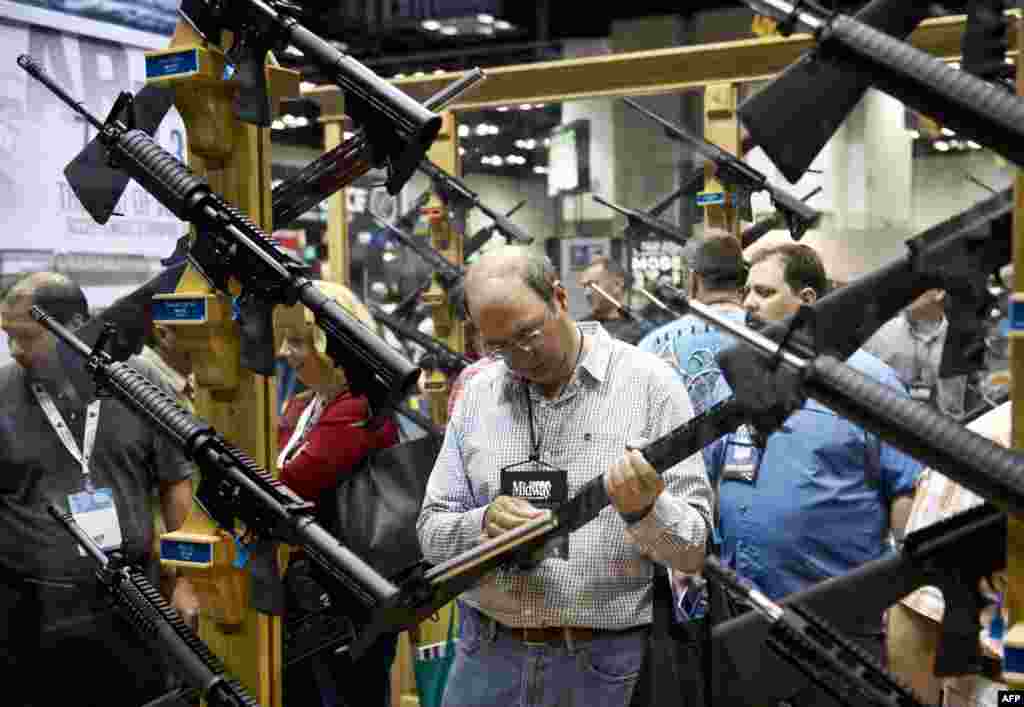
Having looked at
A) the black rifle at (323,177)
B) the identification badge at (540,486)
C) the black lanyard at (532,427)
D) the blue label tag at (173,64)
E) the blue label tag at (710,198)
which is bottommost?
the identification badge at (540,486)

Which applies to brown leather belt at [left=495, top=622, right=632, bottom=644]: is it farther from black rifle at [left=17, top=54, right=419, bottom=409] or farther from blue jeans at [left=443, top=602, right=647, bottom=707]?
black rifle at [left=17, top=54, right=419, bottom=409]

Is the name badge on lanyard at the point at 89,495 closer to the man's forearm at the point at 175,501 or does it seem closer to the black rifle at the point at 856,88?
the man's forearm at the point at 175,501

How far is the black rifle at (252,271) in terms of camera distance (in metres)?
1.75

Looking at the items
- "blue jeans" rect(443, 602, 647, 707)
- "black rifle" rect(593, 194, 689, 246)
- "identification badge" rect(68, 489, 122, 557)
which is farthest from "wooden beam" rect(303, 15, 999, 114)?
"blue jeans" rect(443, 602, 647, 707)

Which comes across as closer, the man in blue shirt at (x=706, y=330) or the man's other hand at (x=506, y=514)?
the man in blue shirt at (x=706, y=330)

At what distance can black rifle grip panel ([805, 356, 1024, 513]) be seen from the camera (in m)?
1.24

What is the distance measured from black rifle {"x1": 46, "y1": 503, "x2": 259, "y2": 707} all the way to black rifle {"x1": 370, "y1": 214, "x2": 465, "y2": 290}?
261cm

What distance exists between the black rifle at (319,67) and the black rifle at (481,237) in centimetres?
198

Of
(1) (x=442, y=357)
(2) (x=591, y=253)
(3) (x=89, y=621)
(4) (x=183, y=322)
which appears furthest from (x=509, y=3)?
(4) (x=183, y=322)

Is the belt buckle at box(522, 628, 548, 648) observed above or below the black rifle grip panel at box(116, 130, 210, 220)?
below

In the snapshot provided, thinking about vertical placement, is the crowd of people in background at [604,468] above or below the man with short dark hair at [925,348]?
below

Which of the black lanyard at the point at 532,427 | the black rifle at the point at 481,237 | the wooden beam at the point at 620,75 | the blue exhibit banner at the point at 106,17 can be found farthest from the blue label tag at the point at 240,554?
the black rifle at the point at 481,237

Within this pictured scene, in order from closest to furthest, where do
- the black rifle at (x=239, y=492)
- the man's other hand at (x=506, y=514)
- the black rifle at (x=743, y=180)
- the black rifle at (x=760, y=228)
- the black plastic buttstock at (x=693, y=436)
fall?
the black plastic buttstock at (x=693, y=436) < the black rifle at (x=239, y=492) < the man's other hand at (x=506, y=514) < the black rifle at (x=743, y=180) < the black rifle at (x=760, y=228)

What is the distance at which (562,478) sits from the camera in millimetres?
1934
